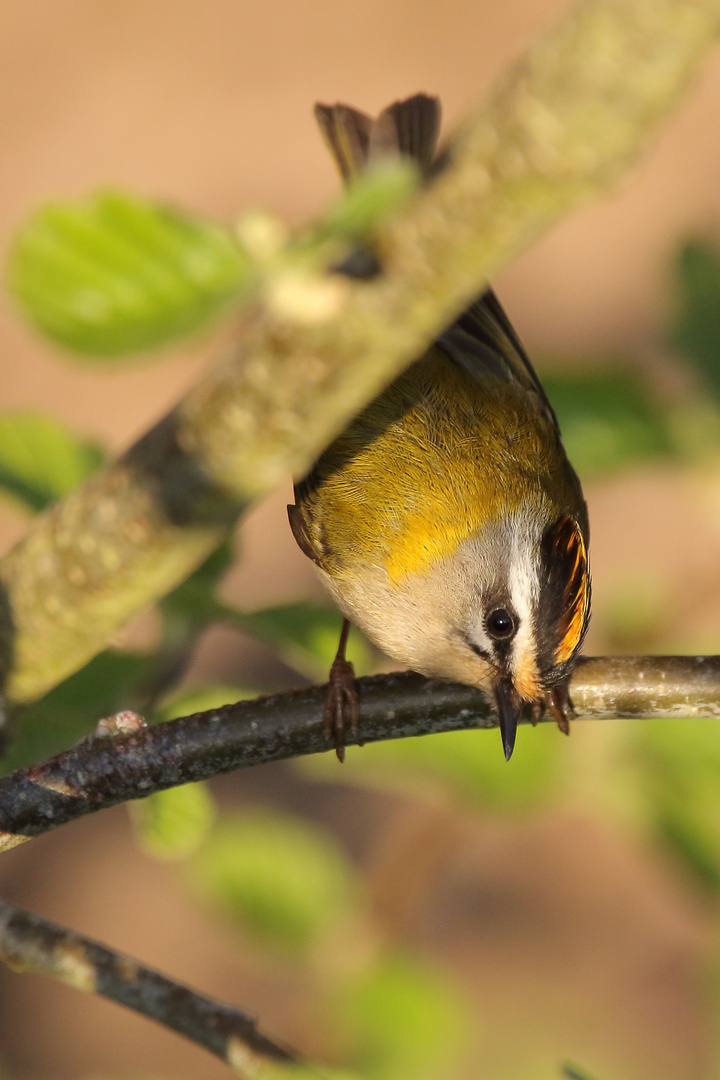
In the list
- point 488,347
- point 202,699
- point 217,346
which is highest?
point 217,346

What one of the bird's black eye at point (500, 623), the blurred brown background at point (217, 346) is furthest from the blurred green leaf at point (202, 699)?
the blurred brown background at point (217, 346)

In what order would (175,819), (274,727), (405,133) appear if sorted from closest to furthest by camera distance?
1. (274,727)
2. (175,819)
3. (405,133)

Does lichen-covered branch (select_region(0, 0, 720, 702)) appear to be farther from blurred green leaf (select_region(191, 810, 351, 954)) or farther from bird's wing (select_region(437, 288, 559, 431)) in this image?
blurred green leaf (select_region(191, 810, 351, 954))

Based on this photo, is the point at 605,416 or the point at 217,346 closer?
the point at 605,416

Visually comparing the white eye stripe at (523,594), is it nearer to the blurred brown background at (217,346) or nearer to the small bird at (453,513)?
the small bird at (453,513)

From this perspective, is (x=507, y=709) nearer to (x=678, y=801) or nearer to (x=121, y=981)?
(x=678, y=801)

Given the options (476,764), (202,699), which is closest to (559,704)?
(476,764)

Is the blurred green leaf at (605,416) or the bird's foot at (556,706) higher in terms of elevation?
the blurred green leaf at (605,416)

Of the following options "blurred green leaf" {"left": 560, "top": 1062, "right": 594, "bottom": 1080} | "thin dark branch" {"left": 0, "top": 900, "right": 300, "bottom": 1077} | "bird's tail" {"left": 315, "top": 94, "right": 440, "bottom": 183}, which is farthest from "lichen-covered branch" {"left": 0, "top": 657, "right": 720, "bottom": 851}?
"bird's tail" {"left": 315, "top": 94, "right": 440, "bottom": 183}
